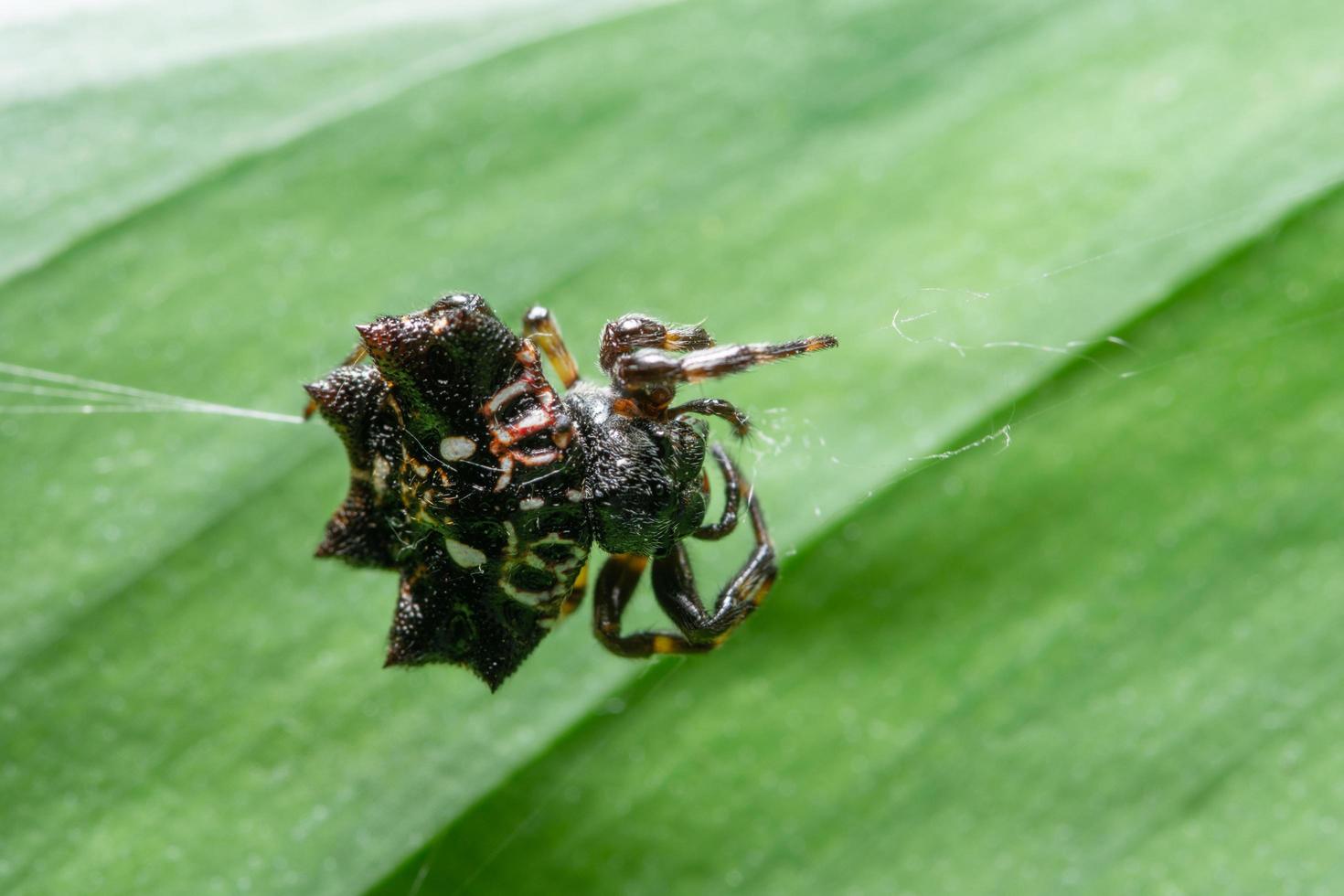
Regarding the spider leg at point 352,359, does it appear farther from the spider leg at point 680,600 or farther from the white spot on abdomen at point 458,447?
the spider leg at point 680,600

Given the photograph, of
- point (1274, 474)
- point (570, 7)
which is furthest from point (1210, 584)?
point (570, 7)

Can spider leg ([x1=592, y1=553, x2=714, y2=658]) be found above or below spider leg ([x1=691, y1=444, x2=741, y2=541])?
below

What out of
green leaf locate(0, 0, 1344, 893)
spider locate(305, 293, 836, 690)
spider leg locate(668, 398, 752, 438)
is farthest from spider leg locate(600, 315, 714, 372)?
green leaf locate(0, 0, 1344, 893)

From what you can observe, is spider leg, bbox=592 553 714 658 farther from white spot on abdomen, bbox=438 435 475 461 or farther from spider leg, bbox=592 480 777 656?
white spot on abdomen, bbox=438 435 475 461

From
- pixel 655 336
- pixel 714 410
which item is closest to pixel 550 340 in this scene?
pixel 655 336

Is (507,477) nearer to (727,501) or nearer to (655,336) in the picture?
(655,336)

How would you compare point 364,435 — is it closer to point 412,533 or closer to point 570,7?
point 412,533
